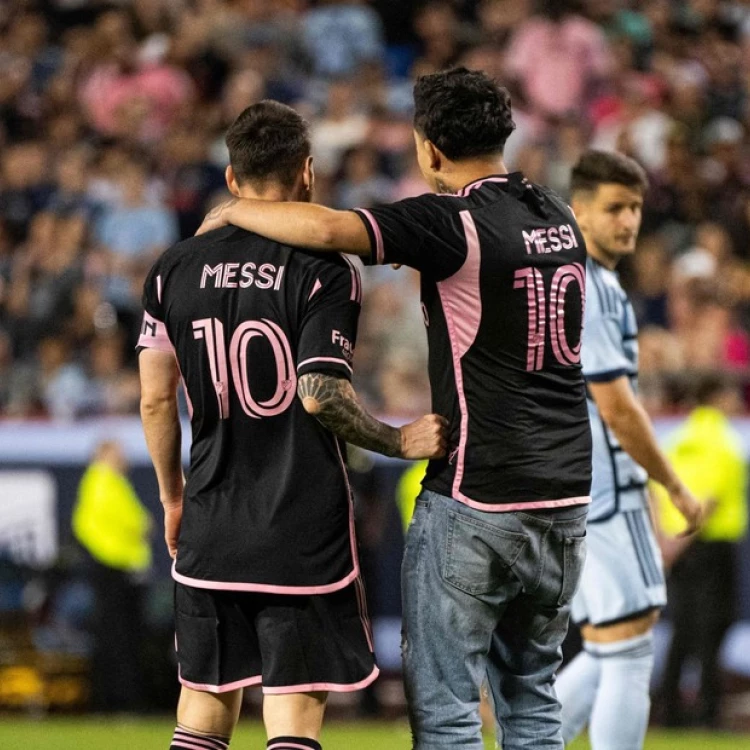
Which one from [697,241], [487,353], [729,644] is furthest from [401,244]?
[697,241]

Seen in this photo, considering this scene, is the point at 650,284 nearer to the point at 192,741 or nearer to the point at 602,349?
the point at 602,349

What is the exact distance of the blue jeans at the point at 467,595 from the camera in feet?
14.1

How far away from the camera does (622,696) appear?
562 centimetres

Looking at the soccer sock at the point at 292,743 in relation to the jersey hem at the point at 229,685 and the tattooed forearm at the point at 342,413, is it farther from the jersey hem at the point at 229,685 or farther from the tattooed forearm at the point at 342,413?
the tattooed forearm at the point at 342,413

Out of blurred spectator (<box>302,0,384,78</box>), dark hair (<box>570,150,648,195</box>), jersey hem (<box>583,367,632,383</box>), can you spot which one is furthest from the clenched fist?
blurred spectator (<box>302,0,384,78</box>)

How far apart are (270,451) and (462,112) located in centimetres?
107

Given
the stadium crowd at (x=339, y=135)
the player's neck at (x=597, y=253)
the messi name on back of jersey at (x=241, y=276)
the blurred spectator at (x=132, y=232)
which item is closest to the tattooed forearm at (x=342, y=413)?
the messi name on back of jersey at (x=241, y=276)

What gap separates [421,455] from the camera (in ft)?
14.1

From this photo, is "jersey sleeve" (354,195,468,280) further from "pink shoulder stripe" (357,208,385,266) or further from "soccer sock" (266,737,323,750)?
"soccer sock" (266,737,323,750)

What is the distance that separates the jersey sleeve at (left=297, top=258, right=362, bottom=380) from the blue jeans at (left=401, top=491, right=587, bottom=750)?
483 mm

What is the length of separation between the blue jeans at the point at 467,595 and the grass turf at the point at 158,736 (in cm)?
433

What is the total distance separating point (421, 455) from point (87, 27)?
12.2 m

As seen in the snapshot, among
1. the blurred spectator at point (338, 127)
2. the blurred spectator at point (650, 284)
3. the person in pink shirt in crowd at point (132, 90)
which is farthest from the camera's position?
the person in pink shirt in crowd at point (132, 90)

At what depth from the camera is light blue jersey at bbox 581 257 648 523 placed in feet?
18.0
